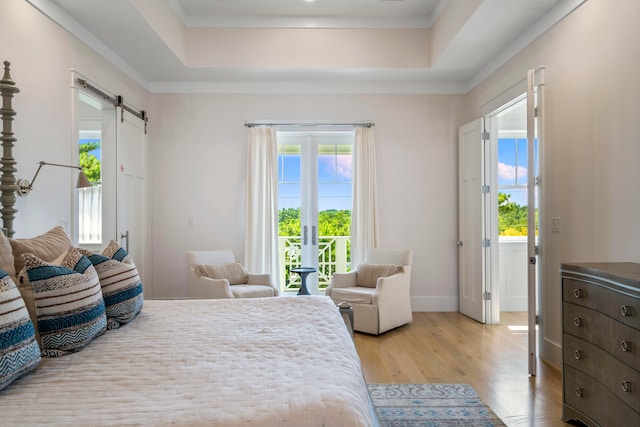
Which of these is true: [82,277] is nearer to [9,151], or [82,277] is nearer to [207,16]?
[9,151]

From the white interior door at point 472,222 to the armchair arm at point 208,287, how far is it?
2.76m

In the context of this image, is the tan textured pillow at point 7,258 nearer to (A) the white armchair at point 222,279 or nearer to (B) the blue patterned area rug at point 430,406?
(B) the blue patterned area rug at point 430,406

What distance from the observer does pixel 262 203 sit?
5043 millimetres

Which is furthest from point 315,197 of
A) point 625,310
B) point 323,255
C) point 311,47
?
point 625,310

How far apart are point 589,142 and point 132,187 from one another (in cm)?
436

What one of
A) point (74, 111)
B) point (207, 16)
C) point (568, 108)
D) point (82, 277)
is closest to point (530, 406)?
point (568, 108)

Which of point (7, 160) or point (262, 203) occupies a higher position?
point (7, 160)

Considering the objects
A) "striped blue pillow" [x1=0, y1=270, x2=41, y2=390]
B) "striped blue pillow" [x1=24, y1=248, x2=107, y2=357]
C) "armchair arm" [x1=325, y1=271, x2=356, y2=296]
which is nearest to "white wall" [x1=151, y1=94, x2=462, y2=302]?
"armchair arm" [x1=325, y1=271, x2=356, y2=296]

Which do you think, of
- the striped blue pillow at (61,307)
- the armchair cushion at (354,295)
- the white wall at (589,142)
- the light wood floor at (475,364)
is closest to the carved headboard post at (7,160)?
the striped blue pillow at (61,307)

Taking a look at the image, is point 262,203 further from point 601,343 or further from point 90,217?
point 601,343

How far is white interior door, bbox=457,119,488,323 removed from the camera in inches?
181

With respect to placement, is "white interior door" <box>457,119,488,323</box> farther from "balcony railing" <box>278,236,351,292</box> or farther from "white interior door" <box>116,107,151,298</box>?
"white interior door" <box>116,107,151,298</box>

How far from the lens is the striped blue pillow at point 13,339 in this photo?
117cm

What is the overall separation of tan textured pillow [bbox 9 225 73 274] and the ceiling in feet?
8.00
